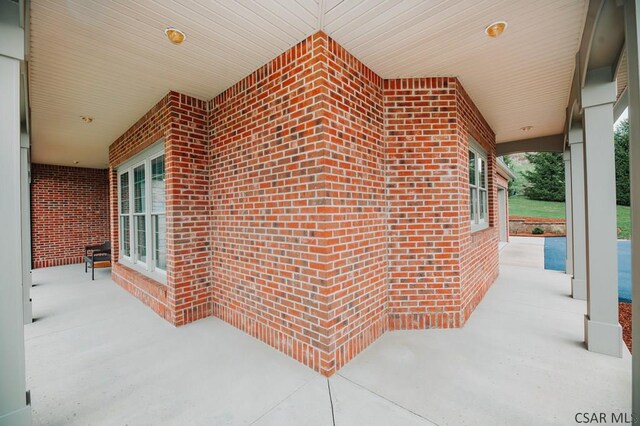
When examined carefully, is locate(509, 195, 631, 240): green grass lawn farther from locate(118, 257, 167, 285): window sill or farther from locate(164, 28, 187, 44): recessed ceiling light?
locate(164, 28, 187, 44): recessed ceiling light

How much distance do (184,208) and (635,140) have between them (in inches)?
172

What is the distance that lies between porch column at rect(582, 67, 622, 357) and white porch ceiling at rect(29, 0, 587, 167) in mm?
622

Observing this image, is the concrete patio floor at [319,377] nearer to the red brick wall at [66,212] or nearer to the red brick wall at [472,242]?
the red brick wall at [472,242]

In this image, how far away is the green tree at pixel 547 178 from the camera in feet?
94.8

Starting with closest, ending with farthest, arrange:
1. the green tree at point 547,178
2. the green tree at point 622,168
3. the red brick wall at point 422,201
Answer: the red brick wall at point 422,201, the green tree at point 622,168, the green tree at point 547,178

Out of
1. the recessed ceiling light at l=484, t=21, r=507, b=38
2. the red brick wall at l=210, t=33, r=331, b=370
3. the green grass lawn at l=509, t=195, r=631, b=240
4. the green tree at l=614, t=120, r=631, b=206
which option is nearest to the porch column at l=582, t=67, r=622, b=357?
the recessed ceiling light at l=484, t=21, r=507, b=38

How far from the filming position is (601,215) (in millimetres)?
3029

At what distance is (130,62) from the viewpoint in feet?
10.2

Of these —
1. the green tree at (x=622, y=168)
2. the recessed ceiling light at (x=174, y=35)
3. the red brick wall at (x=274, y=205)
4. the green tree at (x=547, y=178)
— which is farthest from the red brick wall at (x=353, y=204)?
the green tree at (x=547, y=178)

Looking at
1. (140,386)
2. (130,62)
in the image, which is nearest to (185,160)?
(130,62)

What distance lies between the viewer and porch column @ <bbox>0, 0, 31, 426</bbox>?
179 cm

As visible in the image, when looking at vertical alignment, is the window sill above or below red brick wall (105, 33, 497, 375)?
below

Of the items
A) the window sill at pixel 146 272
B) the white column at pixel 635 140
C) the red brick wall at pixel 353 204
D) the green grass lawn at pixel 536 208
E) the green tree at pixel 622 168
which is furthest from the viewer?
the green grass lawn at pixel 536 208

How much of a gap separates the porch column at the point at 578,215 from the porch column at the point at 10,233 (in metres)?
6.74
